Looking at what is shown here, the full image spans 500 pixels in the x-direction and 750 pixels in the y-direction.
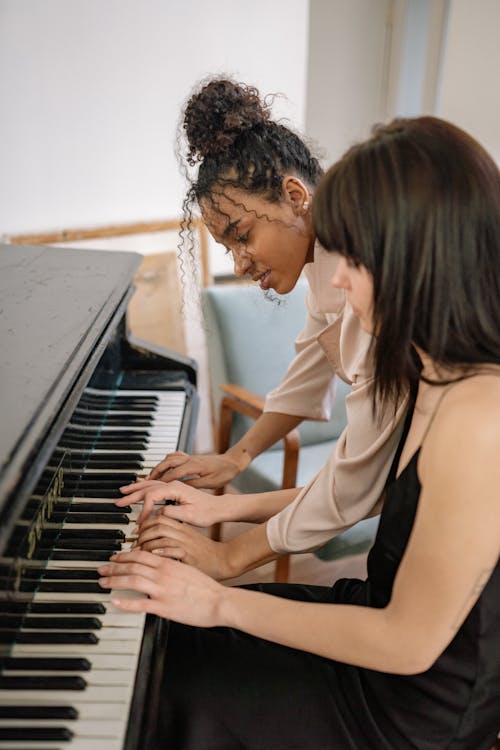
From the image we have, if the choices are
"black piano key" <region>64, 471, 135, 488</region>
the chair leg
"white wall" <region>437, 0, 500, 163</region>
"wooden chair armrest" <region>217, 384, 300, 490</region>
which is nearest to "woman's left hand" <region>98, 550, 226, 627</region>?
"black piano key" <region>64, 471, 135, 488</region>

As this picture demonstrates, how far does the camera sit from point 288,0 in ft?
10.5

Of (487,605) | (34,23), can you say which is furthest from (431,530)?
(34,23)

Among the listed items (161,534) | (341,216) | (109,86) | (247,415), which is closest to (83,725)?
(161,534)

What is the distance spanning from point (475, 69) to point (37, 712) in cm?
383

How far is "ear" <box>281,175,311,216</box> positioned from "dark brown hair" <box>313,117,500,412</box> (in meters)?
0.42

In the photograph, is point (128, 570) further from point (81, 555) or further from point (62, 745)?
point (62, 745)

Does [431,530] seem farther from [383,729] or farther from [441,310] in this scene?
[383,729]

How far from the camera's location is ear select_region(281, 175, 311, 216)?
4.64 ft

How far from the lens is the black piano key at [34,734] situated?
2.90ft

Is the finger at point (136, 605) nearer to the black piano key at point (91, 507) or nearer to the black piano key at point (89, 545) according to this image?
the black piano key at point (89, 545)

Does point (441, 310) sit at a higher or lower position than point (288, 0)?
lower

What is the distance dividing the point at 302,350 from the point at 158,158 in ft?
5.23

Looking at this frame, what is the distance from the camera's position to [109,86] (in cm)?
292

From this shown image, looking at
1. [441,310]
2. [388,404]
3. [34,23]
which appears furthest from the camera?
[34,23]
